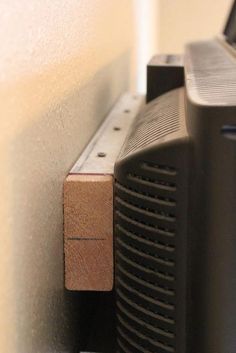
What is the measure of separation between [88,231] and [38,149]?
140mm

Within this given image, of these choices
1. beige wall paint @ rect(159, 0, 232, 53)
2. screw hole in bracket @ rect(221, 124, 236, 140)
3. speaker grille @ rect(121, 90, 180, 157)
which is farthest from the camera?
beige wall paint @ rect(159, 0, 232, 53)

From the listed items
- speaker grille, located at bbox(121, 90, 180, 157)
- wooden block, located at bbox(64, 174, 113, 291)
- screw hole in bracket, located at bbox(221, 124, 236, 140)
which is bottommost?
wooden block, located at bbox(64, 174, 113, 291)

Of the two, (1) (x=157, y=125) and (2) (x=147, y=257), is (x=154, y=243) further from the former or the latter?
(1) (x=157, y=125)

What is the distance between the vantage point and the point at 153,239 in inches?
23.5

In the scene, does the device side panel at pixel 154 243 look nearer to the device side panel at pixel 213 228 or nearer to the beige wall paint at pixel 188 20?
the device side panel at pixel 213 228

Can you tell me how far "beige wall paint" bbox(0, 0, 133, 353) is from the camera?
52 centimetres

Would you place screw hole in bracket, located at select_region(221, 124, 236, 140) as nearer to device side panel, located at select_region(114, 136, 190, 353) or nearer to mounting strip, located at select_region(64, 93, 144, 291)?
device side panel, located at select_region(114, 136, 190, 353)

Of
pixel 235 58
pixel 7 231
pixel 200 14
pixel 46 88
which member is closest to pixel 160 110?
pixel 235 58

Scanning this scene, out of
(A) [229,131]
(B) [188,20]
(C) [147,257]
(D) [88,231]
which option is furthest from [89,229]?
(B) [188,20]

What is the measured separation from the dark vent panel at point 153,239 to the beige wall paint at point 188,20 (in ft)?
8.24

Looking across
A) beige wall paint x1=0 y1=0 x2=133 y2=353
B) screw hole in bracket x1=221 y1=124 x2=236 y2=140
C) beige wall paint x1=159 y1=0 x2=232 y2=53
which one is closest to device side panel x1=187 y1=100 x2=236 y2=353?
screw hole in bracket x1=221 y1=124 x2=236 y2=140

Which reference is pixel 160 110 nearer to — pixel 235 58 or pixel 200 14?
pixel 235 58

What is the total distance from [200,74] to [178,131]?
17 cm

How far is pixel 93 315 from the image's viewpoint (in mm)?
928
